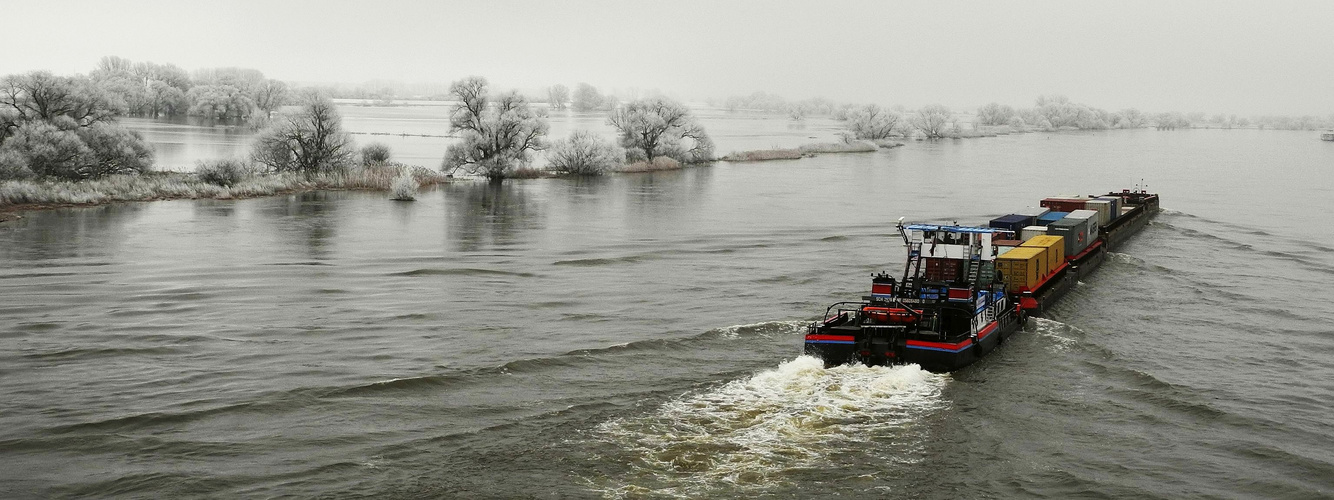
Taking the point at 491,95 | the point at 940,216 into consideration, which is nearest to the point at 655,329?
the point at 940,216

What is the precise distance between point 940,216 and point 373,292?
36.3 metres

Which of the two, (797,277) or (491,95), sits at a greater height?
(491,95)

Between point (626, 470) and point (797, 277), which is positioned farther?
point (797, 277)

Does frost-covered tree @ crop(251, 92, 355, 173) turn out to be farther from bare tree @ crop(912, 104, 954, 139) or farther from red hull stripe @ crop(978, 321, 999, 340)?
bare tree @ crop(912, 104, 954, 139)

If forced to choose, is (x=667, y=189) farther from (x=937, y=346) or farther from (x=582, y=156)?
(x=937, y=346)

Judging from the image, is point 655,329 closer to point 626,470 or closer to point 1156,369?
point 626,470

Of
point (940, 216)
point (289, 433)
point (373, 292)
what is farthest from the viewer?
point (940, 216)

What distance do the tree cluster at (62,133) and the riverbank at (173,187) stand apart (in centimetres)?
124

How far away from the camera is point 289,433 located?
810 inches

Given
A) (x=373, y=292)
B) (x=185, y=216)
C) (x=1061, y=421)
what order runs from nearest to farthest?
(x=1061, y=421)
(x=373, y=292)
(x=185, y=216)

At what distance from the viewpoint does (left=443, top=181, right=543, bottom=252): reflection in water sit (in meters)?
48.3

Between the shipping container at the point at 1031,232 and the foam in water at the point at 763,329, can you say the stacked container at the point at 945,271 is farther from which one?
the shipping container at the point at 1031,232

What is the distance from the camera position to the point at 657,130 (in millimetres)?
94312

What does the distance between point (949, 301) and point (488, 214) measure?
3557cm
